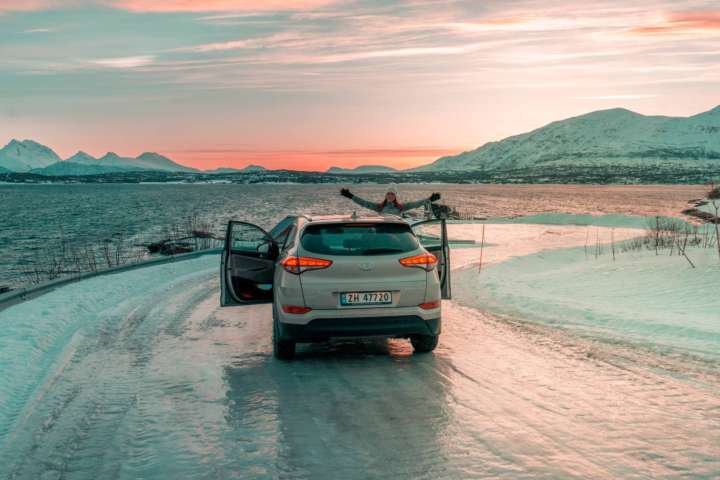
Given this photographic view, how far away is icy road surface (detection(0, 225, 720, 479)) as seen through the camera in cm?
469

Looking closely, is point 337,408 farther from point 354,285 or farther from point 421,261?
point 421,261

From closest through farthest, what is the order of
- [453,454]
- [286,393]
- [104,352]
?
[453,454], [286,393], [104,352]

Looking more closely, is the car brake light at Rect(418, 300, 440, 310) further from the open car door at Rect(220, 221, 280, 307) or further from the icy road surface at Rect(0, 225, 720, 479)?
the open car door at Rect(220, 221, 280, 307)

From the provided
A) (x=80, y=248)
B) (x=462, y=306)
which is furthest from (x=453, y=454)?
(x=80, y=248)

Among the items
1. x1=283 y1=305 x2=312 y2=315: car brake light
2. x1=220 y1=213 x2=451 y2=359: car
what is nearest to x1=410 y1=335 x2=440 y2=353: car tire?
x1=220 y1=213 x2=451 y2=359: car

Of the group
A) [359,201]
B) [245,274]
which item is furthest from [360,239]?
[359,201]

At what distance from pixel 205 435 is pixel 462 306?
24.3ft

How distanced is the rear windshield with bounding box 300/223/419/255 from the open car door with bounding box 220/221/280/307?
65.5 inches

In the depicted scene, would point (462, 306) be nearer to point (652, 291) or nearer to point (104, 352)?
point (652, 291)

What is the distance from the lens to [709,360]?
305 inches

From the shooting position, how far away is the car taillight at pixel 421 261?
7699 mm

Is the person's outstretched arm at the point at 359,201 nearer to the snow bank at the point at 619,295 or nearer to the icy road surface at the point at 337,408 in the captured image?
the snow bank at the point at 619,295

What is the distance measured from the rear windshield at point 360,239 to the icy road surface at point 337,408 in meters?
1.31

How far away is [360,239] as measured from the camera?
310 inches
